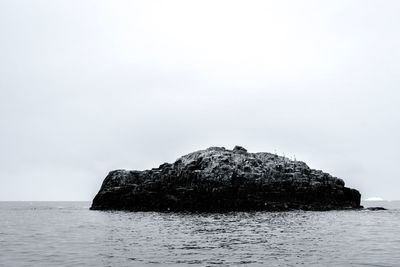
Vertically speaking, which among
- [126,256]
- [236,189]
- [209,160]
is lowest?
[126,256]

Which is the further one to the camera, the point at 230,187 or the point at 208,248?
the point at 230,187

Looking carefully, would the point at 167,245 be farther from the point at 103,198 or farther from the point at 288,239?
the point at 103,198

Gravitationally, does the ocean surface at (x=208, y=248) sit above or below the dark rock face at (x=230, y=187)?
below

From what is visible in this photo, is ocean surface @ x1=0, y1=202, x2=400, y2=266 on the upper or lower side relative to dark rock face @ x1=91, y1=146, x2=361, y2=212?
lower

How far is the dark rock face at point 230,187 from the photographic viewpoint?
375 feet

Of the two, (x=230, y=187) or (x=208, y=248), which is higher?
(x=230, y=187)

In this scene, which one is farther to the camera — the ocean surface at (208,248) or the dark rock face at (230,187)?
the dark rock face at (230,187)

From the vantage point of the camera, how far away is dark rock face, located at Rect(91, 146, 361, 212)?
114 metres

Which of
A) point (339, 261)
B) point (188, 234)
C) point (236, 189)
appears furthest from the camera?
point (236, 189)

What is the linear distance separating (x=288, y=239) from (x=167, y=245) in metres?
14.3

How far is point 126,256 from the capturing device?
119 feet

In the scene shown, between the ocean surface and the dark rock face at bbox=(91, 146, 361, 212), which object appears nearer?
the ocean surface

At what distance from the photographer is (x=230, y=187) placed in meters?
116

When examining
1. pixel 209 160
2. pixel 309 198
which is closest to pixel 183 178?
pixel 209 160
